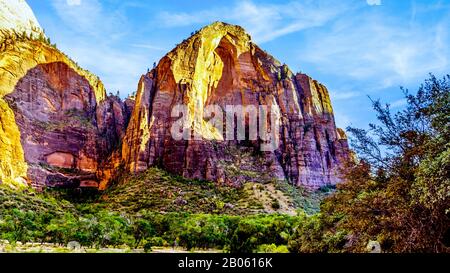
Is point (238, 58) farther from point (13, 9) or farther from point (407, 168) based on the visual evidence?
point (407, 168)

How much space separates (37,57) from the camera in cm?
11444

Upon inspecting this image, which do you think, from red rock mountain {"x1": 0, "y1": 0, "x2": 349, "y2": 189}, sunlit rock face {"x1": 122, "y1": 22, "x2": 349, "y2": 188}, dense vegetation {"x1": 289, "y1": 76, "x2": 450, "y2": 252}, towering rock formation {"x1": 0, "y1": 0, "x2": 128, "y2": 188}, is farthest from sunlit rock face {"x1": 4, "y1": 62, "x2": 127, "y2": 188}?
dense vegetation {"x1": 289, "y1": 76, "x2": 450, "y2": 252}

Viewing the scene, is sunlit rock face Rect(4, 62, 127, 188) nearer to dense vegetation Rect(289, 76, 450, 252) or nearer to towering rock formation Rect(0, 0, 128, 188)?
towering rock formation Rect(0, 0, 128, 188)

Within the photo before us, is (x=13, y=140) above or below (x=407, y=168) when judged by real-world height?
above

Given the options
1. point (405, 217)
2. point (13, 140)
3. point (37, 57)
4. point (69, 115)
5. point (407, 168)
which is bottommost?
point (405, 217)

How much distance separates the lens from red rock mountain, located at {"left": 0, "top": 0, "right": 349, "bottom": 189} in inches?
4112

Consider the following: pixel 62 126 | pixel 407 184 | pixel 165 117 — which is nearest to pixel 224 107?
pixel 165 117

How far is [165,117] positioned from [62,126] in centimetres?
2951

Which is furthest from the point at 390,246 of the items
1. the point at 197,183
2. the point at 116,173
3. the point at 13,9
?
the point at 13,9

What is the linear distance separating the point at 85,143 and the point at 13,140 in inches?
1307

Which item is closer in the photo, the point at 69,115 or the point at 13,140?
the point at 13,140

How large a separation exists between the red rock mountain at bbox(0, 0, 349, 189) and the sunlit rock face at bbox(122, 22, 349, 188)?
0.29 metres

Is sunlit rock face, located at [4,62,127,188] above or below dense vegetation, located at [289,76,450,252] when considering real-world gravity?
above

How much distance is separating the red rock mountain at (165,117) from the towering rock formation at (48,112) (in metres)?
0.29
